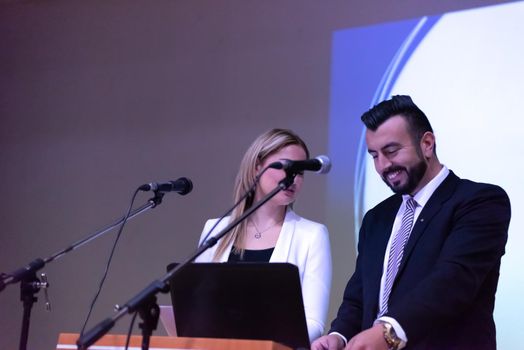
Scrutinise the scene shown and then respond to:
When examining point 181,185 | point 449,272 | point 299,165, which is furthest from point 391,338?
point 181,185

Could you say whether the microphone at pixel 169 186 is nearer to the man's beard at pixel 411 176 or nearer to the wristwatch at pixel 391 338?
the man's beard at pixel 411 176

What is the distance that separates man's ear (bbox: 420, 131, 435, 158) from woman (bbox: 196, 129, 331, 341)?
0.58 metres

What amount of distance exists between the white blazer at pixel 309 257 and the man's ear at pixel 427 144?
2.11ft

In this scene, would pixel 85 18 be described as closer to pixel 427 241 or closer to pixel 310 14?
pixel 310 14

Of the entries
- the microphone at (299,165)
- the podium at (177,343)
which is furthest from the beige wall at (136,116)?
the podium at (177,343)

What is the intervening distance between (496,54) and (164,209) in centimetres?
229

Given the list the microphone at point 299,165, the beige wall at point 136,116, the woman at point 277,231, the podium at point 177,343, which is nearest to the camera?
the podium at point 177,343

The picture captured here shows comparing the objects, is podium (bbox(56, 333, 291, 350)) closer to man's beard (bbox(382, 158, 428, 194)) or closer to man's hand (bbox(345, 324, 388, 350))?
man's hand (bbox(345, 324, 388, 350))

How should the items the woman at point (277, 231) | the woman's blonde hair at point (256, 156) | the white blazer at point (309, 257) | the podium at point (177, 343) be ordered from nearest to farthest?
the podium at point (177, 343) → the white blazer at point (309, 257) → the woman at point (277, 231) → the woman's blonde hair at point (256, 156)

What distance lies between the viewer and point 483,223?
2369mm

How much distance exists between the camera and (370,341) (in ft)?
7.06

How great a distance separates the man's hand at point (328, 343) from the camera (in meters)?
2.42

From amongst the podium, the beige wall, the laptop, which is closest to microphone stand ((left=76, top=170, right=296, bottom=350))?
the podium

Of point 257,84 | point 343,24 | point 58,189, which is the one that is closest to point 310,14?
point 343,24
